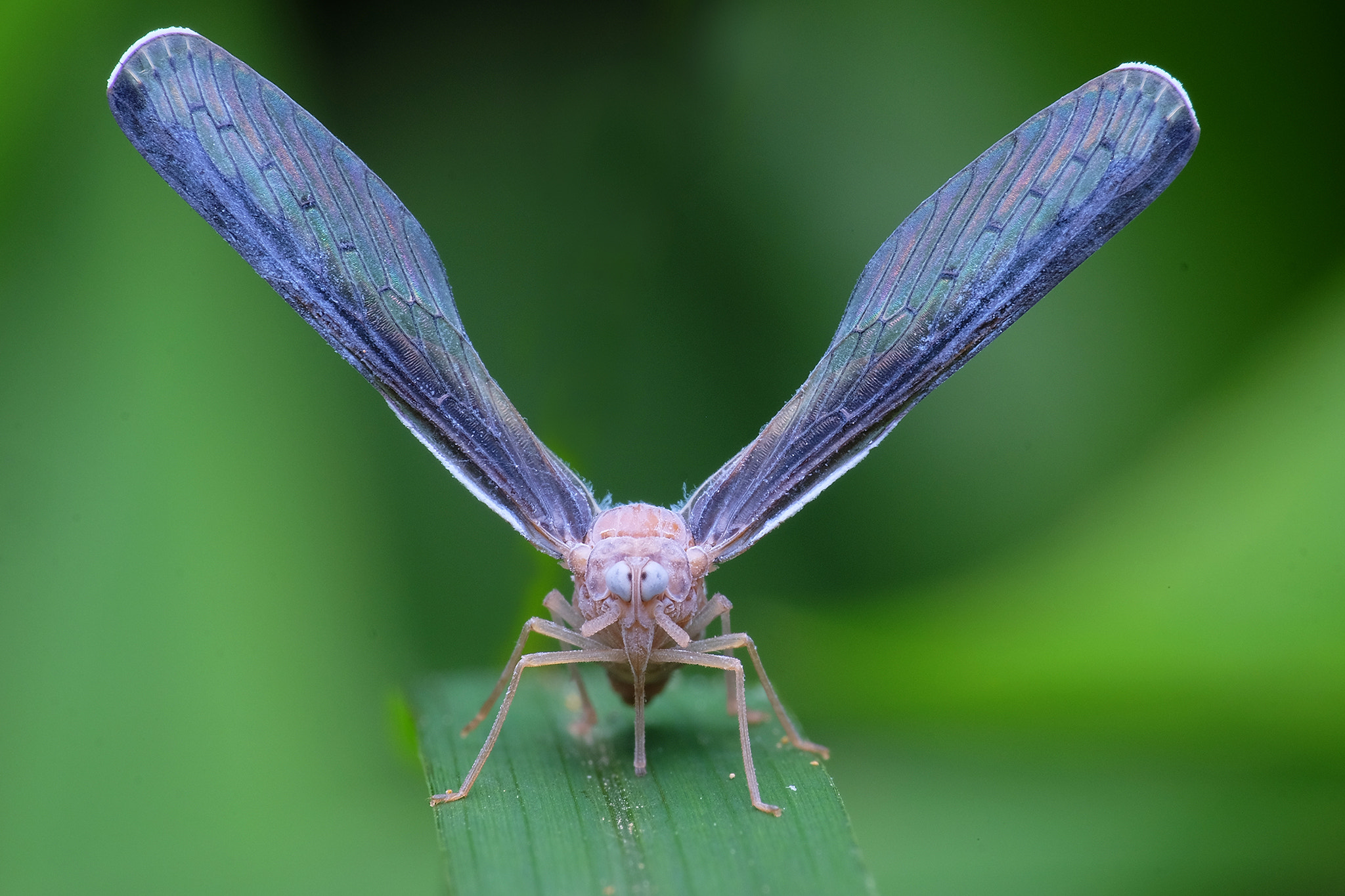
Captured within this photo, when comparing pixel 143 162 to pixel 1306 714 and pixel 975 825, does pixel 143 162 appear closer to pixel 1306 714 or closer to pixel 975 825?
pixel 975 825

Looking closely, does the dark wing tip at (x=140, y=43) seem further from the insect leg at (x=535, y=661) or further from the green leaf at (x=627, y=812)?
the green leaf at (x=627, y=812)

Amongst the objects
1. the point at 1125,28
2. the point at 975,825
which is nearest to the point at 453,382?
the point at 975,825

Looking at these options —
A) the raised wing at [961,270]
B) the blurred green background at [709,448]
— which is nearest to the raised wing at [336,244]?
the raised wing at [961,270]

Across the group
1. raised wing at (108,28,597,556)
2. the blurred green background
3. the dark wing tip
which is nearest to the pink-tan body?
raised wing at (108,28,597,556)

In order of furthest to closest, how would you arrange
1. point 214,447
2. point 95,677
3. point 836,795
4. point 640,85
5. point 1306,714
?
point 640,85
point 214,447
point 95,677
point 1306,714
point 836,795

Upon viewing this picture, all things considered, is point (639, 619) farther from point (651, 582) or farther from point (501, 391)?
point (501, 391)

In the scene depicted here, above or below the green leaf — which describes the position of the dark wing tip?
above

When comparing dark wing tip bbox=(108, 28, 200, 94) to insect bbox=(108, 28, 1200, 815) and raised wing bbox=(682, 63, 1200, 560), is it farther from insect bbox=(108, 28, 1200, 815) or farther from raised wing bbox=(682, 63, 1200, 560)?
raised wing bbox=(682, 63, 1200, 560)
